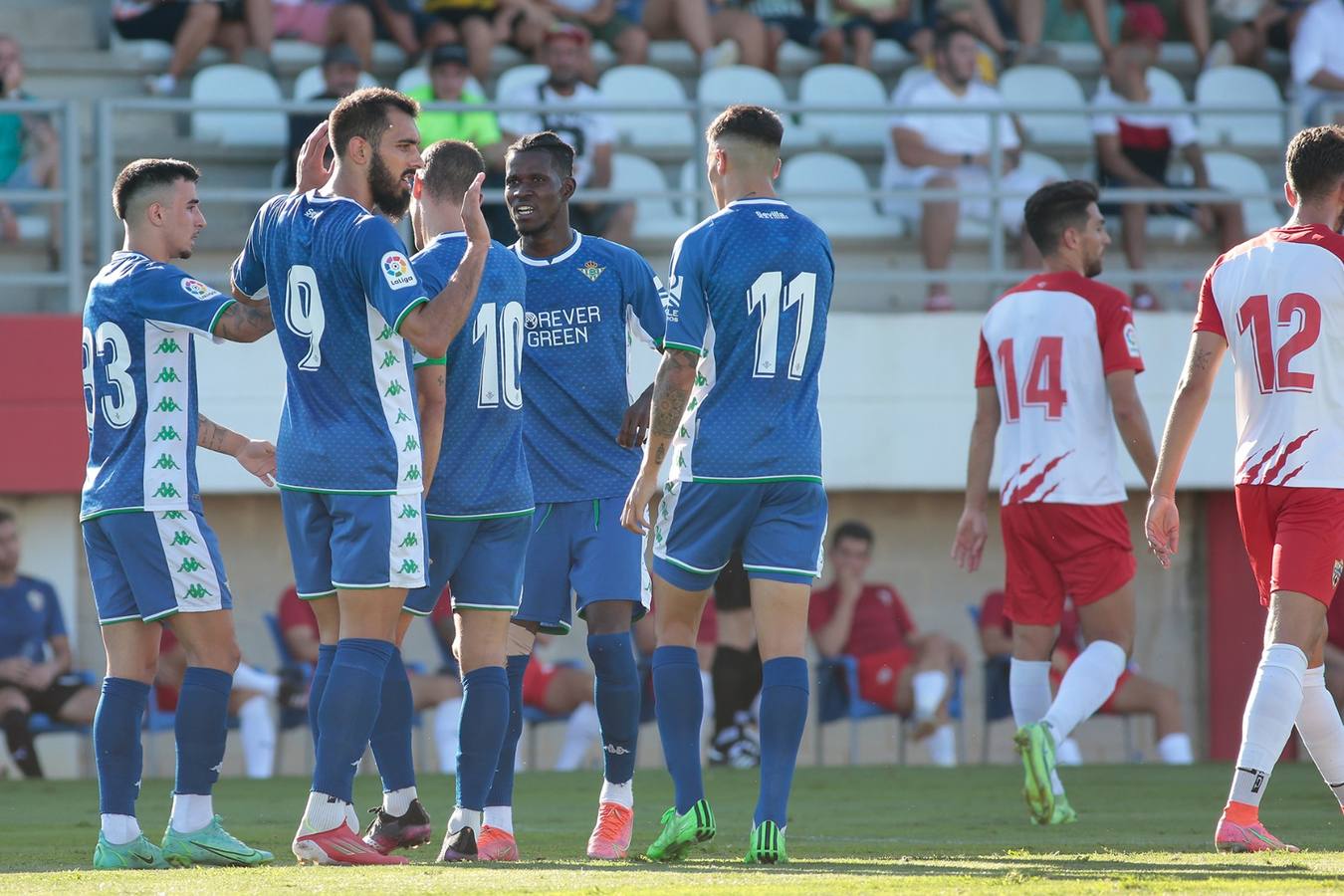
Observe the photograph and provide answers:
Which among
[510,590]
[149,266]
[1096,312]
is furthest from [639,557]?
[1096,312]

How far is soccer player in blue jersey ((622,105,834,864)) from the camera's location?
533 centimetres

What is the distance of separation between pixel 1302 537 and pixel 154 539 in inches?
128

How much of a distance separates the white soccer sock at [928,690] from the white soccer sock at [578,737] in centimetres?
204

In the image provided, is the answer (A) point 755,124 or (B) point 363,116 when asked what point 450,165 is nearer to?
(B) point 363,116

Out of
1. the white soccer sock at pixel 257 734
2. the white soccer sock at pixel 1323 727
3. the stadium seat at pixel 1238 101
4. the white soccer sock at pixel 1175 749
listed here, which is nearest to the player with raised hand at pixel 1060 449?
the white soccer sock at pixel 1323 727

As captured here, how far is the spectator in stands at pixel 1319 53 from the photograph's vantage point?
13867mm

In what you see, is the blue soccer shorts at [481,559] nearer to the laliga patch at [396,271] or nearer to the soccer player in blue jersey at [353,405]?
the soccer player in blue jersey at [353,405]

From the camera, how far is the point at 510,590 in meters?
5.64

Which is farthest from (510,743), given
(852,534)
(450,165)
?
(852,534)

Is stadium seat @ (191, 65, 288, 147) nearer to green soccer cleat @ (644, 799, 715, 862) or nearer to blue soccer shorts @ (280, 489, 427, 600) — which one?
blue soccer shorts @ (280, 489, 427, 600)

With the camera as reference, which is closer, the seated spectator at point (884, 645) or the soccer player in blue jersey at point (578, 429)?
the soccer player in blue jersey at point (578, 429)

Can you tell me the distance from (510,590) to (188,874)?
1.27 meters

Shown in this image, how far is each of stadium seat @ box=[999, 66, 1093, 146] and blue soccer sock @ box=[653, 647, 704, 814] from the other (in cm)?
894

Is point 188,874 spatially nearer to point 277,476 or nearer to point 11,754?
point 277,476
